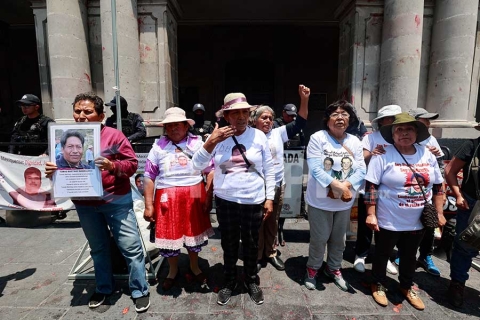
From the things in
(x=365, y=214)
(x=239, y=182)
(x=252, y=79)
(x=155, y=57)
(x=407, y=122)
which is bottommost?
(x=365, y=214)

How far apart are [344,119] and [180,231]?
6.57ft

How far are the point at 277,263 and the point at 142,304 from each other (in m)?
1.62

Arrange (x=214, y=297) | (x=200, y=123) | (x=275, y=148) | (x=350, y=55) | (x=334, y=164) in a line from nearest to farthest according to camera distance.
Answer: (x=334, y=164)
(x=214, y=297)
(x=275, y=148)
(x=350, y=55)
(x=200, y=123)

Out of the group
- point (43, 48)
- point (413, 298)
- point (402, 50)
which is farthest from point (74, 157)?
point (402, 50)

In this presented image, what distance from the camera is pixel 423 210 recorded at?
100 inches

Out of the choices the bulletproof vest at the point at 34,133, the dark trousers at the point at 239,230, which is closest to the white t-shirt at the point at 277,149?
the dark trousers at the point at 239,230

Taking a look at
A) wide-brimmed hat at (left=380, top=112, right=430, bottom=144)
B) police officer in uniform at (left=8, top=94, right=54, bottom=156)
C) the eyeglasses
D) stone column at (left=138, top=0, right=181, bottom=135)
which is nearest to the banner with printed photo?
police officer in uniform at (left=8, top=94, right=54, bottom=156)

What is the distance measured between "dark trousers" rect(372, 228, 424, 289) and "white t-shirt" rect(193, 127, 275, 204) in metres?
1.29

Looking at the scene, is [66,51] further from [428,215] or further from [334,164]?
[428,215]

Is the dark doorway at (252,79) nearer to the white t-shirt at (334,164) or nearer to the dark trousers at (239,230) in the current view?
the white t-shirt at (334,164)

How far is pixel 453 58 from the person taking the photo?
6504 millimetres

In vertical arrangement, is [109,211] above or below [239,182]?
below

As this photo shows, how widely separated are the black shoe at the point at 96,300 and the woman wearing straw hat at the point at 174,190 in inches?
28.5

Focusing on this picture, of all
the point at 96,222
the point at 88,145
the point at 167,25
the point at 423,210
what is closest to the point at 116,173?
the point at 88,145
